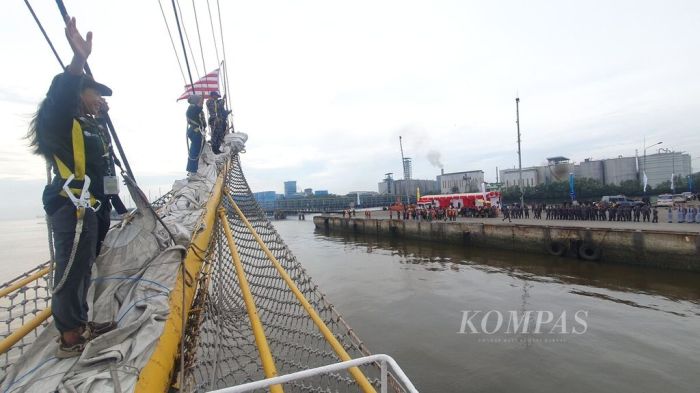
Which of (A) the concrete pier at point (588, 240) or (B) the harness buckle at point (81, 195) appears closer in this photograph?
(B) the harness buckle at point (81, 195)

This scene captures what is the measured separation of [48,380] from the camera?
1409mm

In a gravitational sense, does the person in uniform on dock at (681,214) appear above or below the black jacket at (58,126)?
below

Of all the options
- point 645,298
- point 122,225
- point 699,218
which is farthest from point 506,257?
point 122,225

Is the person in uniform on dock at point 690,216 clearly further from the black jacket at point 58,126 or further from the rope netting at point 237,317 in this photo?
the black jacket at point 58,126

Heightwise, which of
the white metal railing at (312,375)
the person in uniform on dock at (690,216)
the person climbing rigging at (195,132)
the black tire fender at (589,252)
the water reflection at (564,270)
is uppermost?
the person climbing rigging at (195,132)

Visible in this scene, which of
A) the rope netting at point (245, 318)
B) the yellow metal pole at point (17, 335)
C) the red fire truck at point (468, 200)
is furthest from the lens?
the red fire truck at point (468, 200)

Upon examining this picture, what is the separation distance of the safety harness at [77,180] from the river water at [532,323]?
18.5ft

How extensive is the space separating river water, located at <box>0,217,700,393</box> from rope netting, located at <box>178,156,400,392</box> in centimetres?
208

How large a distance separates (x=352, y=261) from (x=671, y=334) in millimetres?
13375

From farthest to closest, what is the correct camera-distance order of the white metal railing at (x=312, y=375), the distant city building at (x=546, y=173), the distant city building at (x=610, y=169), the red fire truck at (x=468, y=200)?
the distant city building at (x=546, y=173) < the distant city building at (x=610, y=169) < the red fire truck at (x=468, y=200) < the white metal railing at (x=312, y=375)

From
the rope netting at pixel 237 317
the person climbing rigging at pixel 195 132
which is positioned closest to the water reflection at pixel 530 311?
the rope netting at pixel 237 317

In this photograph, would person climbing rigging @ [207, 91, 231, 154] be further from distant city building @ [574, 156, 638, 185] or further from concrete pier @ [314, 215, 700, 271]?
distant city building @ [574, 156, 638, 185]

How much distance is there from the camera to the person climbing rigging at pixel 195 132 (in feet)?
18.2

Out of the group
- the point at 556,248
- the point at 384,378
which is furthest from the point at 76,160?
the point at 556,248
